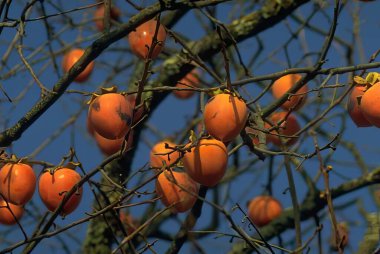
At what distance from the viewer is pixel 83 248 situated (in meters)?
3.36

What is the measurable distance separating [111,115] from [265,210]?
1.61 meters

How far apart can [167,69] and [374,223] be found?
1.08 meters

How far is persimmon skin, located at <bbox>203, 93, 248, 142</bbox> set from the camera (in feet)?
6.26

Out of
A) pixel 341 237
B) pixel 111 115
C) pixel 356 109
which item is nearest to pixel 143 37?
pixel 111 115

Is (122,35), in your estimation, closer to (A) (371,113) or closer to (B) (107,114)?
(B) (107,114)

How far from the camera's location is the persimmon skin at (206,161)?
194 centimetres

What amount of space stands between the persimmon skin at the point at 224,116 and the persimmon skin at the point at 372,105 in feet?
1.04

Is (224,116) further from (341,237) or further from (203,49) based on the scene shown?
(203,49)

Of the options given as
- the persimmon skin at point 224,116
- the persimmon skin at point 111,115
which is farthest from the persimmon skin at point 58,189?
the persimmon skin at point 224,116

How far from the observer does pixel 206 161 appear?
76.4 inches

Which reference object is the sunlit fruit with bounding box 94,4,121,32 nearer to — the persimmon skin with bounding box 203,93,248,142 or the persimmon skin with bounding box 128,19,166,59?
the persimmon skin with bounding box 128,19,166,59

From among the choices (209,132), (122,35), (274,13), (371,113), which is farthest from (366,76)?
(274,13)

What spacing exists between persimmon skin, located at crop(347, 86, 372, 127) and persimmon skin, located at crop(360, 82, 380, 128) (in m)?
0.07

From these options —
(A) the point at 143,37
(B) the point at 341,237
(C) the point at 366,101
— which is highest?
(A) the point at 143,37
